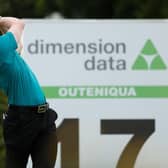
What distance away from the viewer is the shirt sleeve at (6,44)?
213 inches

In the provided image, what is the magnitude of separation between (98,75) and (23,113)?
8.43 ft

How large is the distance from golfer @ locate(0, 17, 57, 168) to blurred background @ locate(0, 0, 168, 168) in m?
17.3

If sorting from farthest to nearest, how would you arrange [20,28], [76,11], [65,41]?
[76,11] < [65,41] < [20,28]

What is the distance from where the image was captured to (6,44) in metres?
5.42

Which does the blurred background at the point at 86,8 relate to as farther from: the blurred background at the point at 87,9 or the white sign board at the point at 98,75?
the white sign board at the point at 98,75

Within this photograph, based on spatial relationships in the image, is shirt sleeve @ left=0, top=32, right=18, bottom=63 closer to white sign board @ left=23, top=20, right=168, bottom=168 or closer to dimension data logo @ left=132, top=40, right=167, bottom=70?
white sign board @ left=23, top=20, right=168, bottom=168

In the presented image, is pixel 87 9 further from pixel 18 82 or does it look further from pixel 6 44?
pixel 6 44

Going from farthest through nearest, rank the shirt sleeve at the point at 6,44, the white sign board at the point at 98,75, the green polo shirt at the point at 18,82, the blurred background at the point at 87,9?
1. the blurred background at the point at 87,9
2. the white sign board at the point at 98,75
3. the green polo shirt at the point at 18,82
4. the shirt sleeve at the point at 6,44

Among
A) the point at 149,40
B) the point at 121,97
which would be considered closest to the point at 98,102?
the point at 121,97

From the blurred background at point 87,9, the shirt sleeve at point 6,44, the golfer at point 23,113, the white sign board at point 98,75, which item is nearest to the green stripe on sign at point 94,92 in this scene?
the white sign board at point 98,75

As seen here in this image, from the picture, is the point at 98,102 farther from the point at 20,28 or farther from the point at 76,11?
the point at 76,11

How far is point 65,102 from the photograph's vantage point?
321 inches

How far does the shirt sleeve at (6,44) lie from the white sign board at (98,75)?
261 centimetres

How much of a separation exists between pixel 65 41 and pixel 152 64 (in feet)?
2.70
